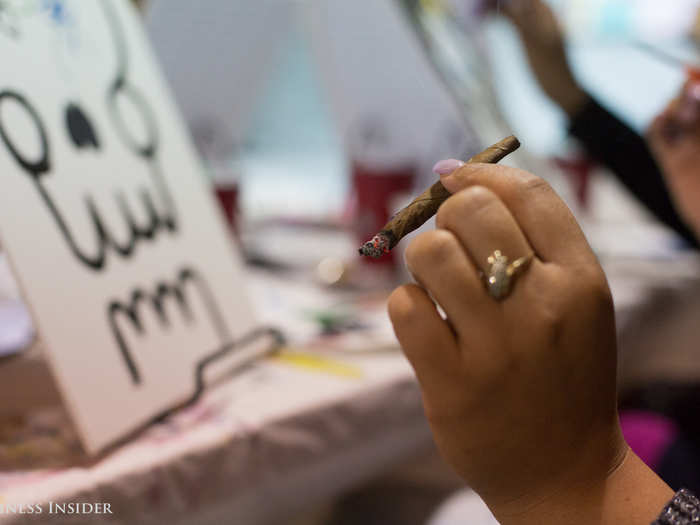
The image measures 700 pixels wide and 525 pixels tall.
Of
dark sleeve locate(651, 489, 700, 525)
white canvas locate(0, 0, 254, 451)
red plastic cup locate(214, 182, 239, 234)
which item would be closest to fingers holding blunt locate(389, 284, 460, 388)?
dark sleeve locate(651, 489, 700, 525)

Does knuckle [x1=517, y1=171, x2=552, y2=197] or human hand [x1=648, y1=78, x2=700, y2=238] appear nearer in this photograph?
knuckle [x1=517, y1=171, x2=552, y2=197]

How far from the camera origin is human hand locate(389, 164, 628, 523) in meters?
0.35

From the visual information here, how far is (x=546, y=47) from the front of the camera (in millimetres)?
1439

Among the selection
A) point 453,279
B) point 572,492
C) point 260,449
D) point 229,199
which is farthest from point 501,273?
point 229,199

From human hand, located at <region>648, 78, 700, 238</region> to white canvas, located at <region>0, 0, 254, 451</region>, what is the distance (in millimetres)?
748

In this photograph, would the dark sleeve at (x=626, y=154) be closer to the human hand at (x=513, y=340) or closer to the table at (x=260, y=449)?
the table at (x=260, y=449)

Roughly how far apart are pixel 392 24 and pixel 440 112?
0.22 m

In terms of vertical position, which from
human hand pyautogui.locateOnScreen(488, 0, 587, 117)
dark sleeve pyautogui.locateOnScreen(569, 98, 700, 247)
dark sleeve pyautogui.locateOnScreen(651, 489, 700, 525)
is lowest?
dark sleeve pyautogui.locateOnScreen(569, 98, 700, 247)

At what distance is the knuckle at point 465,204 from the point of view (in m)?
0.35

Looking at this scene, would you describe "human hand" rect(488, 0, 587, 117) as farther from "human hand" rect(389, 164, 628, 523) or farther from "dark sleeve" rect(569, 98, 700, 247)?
"human hand" rect(389, 164, 628, 523)

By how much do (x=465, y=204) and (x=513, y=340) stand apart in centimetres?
8

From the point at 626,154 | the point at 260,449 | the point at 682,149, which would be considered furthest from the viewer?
the point at 626,154

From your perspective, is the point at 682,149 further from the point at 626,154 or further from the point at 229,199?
the point at 229,199

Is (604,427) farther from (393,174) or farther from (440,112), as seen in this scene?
(440,112)
